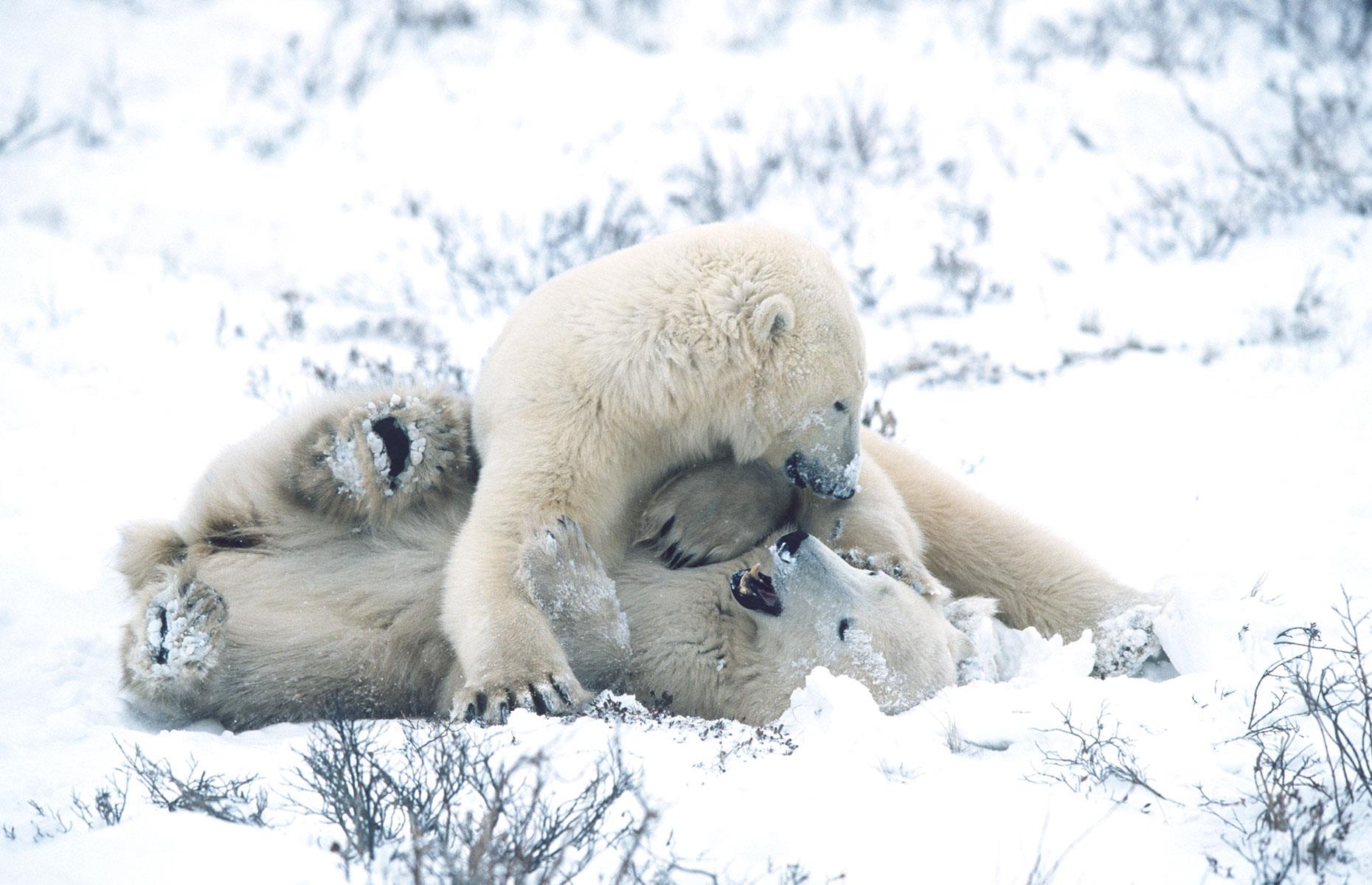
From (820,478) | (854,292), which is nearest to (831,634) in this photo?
(820,478)

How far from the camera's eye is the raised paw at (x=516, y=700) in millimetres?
2807

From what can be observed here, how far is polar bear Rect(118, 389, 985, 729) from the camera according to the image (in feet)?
10.2

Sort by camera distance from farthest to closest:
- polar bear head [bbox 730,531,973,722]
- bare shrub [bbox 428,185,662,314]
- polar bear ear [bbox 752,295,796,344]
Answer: bare shrub [bbox 428,185,662,314]
polar bear ear [bbox 752,295,796,344]
polar bear head [bbox 730,531,973,722]

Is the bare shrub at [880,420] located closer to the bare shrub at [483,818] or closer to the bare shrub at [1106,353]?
the bare shrub at [1106,353]

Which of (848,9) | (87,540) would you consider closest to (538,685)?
(87,540)

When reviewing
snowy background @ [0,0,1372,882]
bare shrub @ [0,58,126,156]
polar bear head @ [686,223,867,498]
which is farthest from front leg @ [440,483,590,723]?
bare shrub @ [0,58,126,156]

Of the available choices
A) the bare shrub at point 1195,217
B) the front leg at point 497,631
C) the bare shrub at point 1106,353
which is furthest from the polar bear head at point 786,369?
the bare shrub at point 1195,217

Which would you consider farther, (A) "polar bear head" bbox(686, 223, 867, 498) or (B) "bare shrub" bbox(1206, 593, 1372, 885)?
(A) "polar bear head" bbox(686, 223, 867, 498)

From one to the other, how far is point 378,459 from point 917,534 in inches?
70.4

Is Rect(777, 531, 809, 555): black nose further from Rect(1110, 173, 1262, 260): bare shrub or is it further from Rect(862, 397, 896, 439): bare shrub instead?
Rect(1110, 173, 1262, 260): bare shrub

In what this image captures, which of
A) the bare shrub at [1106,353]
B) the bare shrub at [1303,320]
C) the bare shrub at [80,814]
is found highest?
the bare shrub at [80,814]

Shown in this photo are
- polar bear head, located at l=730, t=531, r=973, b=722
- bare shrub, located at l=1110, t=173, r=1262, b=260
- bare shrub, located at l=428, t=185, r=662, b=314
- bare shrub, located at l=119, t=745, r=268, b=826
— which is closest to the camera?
bare shrub, located at l=119, t=745, r=268, b=826

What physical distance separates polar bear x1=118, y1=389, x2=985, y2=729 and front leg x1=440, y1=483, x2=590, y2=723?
0.03 meters

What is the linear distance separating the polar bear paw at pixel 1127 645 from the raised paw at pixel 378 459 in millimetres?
2124
